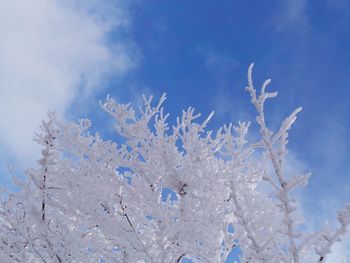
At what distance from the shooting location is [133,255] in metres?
5.62

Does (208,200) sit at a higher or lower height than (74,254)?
higher

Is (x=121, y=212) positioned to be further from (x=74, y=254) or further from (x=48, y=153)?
(x=48, y=153)

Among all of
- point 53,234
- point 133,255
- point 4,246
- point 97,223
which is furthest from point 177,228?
point 4,246

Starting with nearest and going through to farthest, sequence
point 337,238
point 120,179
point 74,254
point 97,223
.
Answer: point 337,238 → point 74,254 → point 97,223 → point 120,179

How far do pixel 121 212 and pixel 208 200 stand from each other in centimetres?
130

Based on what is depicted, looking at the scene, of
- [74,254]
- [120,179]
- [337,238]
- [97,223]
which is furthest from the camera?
[120,179]

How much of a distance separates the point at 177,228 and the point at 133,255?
0.70m

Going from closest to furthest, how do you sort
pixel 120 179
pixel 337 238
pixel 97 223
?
pixel 337 238
pixel 97 223
pixel 120 179

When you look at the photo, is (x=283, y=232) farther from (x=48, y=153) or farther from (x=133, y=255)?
(x=48, y=153)

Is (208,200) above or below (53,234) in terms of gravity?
above

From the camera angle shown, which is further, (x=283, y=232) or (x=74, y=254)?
(x=74, y=254)

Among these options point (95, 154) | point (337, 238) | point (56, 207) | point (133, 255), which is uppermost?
point (95, 154)

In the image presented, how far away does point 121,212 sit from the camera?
6.07 meters

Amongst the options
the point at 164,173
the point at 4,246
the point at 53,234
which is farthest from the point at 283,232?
the point at 4,246
